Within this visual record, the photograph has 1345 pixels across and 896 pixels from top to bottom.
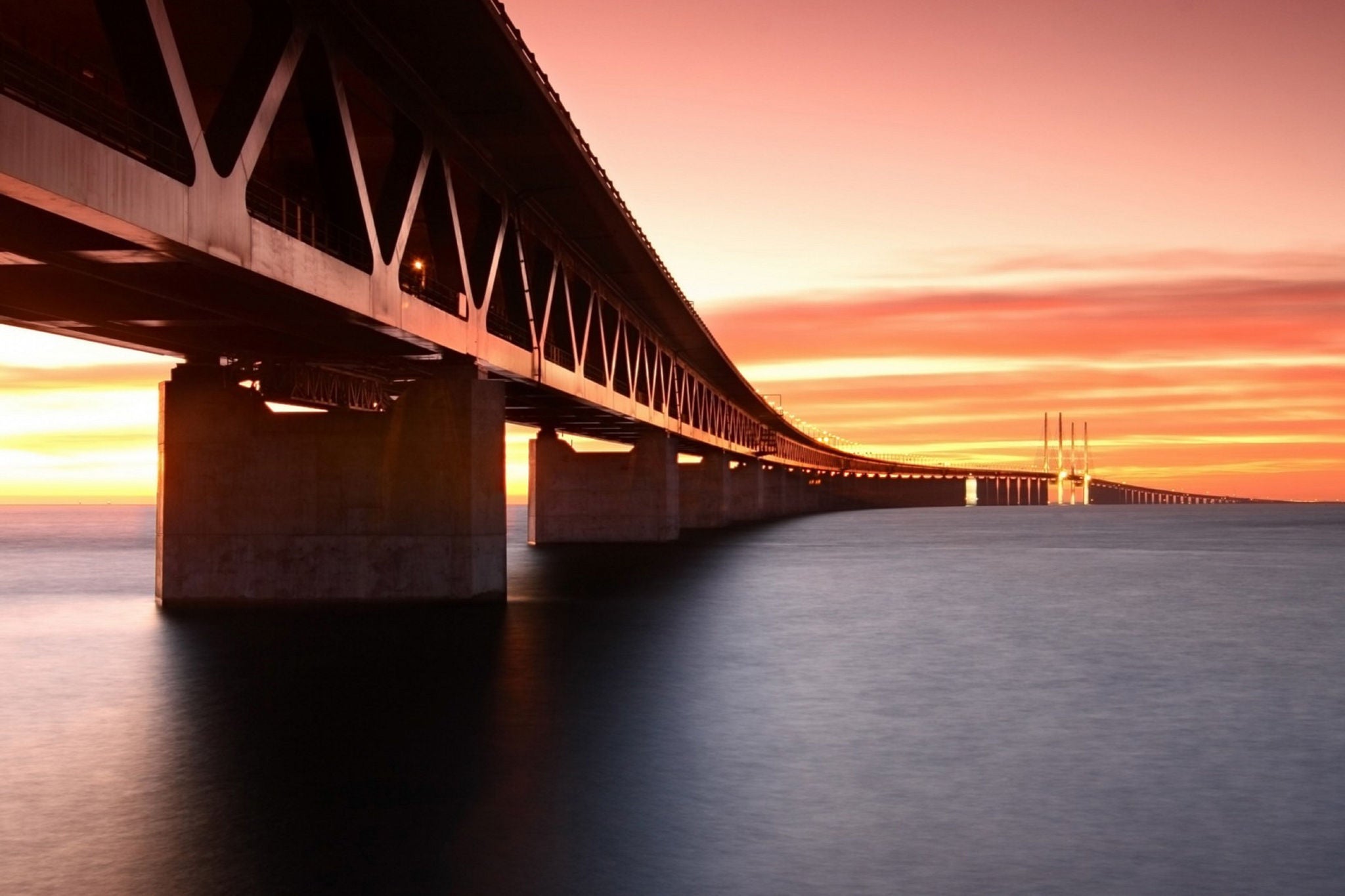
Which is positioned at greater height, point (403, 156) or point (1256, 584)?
point (403, 156)

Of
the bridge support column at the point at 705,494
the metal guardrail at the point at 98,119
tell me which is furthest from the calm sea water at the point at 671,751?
the bridge support column at the point at 705,494

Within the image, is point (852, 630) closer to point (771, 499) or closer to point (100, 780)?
point (100, 780)

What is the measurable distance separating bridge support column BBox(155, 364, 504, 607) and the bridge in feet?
0.20

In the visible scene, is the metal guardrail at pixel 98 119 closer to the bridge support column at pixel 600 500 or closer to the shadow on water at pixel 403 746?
the shadow on water at pixel 403 746

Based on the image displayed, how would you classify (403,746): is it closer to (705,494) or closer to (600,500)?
(600,500)

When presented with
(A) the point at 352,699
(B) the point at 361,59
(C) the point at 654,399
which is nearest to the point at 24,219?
(A) the point at 352,699

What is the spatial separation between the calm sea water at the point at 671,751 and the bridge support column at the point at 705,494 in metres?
68.1

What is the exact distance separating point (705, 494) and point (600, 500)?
107 feet

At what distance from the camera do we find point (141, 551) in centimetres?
9256

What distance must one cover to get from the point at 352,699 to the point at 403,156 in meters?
11.8

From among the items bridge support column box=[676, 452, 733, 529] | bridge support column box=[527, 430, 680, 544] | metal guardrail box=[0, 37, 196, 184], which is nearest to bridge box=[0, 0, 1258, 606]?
metal guardrail box=[0, 37, 196, 184]

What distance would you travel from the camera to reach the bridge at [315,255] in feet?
52.8

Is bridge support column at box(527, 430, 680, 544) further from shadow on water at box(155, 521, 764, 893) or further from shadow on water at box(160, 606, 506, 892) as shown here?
shadow on water at box(160, 606, 506, 892)

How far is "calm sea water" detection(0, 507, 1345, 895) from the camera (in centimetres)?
1091
